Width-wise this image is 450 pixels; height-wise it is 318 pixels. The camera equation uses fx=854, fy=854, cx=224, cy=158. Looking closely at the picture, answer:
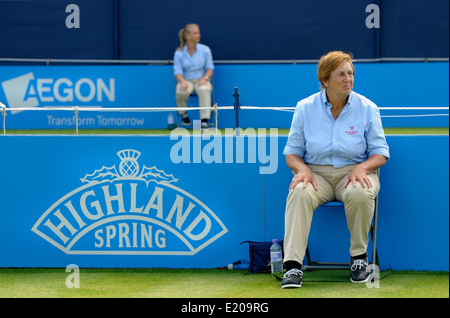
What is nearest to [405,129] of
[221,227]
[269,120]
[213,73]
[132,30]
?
[269,120]

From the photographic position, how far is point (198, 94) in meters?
9.71

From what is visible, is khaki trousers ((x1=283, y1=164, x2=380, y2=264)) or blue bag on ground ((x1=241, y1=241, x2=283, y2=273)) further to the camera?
blue bag on ground ((x1=241, y1=241, x2=283, y2=273))

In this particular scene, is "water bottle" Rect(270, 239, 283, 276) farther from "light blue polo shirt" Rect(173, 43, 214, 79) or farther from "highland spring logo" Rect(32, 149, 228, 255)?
"light blue polo shirt" Rect(173, 43, 214, 79)

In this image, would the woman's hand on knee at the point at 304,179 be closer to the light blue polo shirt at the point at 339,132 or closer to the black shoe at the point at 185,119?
the light blue polo shirt at the point at 339,132

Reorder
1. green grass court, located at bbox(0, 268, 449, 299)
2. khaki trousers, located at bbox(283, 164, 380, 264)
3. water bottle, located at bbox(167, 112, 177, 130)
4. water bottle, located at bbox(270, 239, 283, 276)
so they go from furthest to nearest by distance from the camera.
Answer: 1. water bottle, located at bbox(167, 112, 177, 130)
2. water bottle, located at bbox(270, 239, 283, 276)
3. khaki trousers, located at bbox(283, 164, 380, 264)
4. green grass court, located at bbox(0, 268, 449, 299)

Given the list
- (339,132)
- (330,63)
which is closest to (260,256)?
(339,132)

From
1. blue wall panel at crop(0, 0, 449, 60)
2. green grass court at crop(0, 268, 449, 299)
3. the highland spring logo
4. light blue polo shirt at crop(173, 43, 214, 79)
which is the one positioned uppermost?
blue wall panel at crop(0, 0, 449, 60)

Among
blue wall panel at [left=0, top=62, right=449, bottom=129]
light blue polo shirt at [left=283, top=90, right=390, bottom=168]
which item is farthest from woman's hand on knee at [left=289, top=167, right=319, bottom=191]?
blue wall panel at [left=0, top=62, right=449, bottom=129]

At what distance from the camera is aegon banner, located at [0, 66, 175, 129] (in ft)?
33.5

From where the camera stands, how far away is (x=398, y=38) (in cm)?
1111

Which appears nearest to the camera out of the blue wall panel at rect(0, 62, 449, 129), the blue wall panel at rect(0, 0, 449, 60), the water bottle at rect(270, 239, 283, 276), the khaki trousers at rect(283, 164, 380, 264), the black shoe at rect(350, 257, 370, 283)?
the khaki trousers at rect(283, 164, 380, 264)

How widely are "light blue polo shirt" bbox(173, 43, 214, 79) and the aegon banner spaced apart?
51 cm

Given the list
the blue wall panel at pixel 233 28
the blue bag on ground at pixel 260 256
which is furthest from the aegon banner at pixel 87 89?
the blue bag on ground at pixel 260 256

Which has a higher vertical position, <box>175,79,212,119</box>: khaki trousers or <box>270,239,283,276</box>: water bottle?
<box>175,79,212,119</box>: khaki trousers
